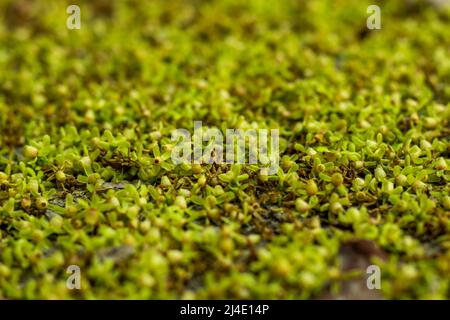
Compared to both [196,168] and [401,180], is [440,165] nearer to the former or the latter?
[401,180]

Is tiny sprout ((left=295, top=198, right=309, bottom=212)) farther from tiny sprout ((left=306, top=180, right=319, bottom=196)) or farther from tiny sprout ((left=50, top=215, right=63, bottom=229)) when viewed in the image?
tiny sprout ((left=50, top=215, right=63, bottom=229))

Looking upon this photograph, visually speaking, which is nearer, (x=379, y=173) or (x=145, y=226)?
(x=145, y=226)

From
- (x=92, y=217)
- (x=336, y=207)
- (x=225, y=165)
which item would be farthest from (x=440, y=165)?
(x=92, y=217)

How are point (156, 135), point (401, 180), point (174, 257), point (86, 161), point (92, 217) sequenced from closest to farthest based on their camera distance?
point (174, 257) → point (92, 217) → point (401, 180) → point (86, 161) → point (156, 135)

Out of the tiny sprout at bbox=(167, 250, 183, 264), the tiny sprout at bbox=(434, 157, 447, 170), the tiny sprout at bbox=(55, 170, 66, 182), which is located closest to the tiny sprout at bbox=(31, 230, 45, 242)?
the tiny sprout at bbox=(55, 170, 66, 182)

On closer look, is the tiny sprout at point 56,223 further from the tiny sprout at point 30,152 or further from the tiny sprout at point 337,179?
the tiny sprout at point 337,179

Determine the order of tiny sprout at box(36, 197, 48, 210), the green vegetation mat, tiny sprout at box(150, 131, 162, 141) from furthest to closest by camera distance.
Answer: tiny sprout at box(150, 131, 162, 141)
tiny sprout at box(36, 197, 48, 210)
the green vegetation mat

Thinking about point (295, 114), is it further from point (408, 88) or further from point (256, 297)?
point (256, 297)
